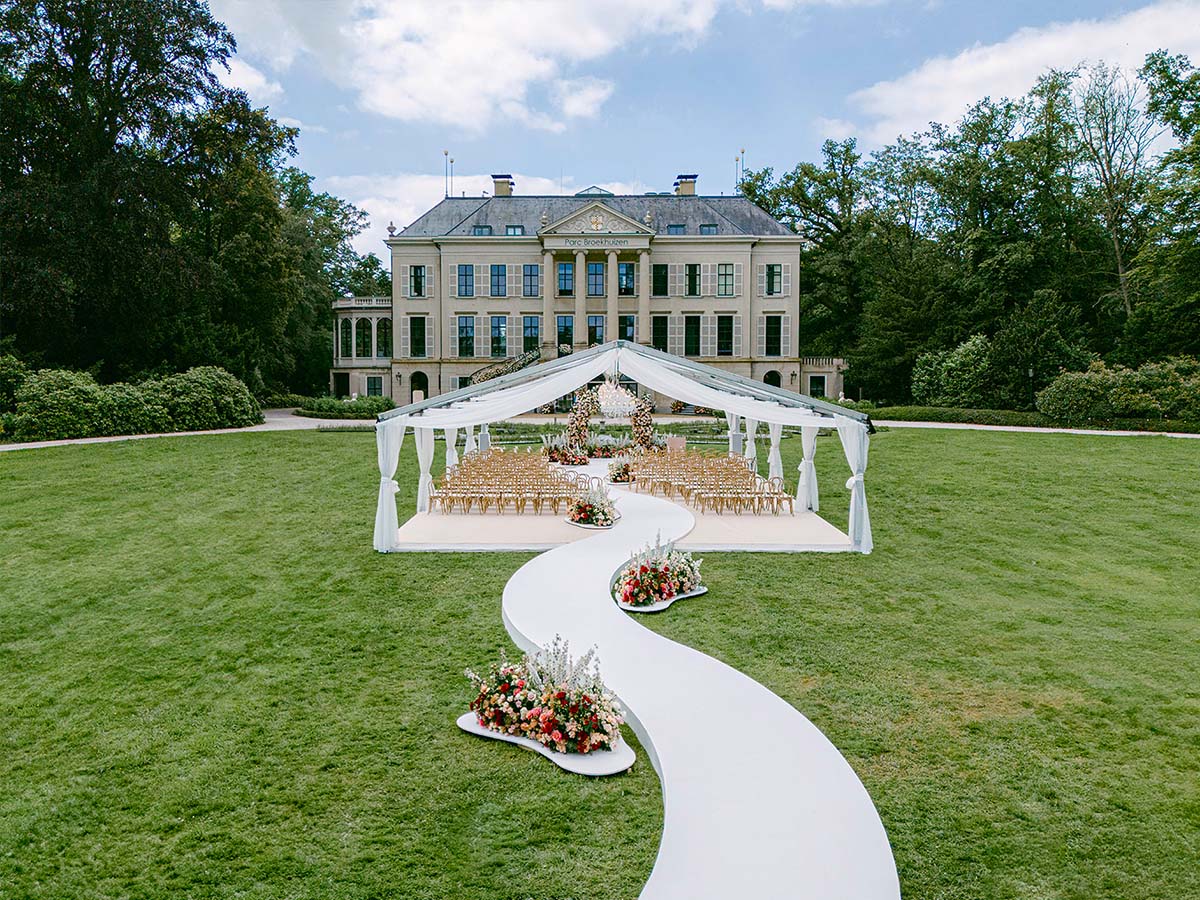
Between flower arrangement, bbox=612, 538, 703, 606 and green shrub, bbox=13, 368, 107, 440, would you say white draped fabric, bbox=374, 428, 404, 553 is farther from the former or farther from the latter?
green shrub, bbox=13, 368, 107, 440

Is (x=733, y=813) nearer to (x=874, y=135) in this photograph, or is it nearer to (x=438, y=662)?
(x=438, y=662)

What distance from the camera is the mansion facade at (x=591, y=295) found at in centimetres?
3806

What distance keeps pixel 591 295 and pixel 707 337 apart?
20.1 ft

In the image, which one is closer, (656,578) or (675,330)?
(656,578)

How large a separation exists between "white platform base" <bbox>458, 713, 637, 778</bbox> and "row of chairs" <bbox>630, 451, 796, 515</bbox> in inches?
359

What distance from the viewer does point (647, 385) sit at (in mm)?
13805

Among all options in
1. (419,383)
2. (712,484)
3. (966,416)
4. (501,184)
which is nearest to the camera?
(712,484)

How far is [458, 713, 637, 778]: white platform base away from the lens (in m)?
5.03

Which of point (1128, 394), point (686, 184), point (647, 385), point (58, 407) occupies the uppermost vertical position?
point (686, 184)

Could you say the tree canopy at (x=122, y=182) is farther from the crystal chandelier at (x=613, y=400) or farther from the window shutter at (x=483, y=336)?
the crystal chandelier at (x=613, y=400)

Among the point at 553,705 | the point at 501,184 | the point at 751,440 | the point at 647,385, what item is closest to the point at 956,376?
the point at 751,440

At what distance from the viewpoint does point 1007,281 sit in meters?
33.6

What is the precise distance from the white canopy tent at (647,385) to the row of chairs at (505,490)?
57 centimetres

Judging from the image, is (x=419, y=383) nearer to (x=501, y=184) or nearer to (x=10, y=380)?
(x=501, y=184)
